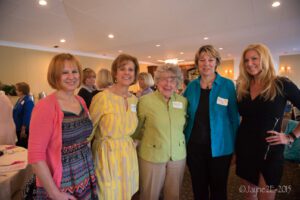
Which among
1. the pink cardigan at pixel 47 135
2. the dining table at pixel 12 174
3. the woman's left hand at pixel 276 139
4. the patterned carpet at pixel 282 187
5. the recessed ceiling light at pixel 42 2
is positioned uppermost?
the recessed ceiling light at pixel 42 2

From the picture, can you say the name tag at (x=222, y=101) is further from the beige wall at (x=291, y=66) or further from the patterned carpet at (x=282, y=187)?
the beige wall at (x=291, y=66)

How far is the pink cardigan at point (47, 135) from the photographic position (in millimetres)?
921

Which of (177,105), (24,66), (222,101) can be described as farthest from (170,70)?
(24,66)

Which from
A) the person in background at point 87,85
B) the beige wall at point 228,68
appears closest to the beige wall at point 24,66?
the person in background at point 87,85

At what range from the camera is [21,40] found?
5922 millimetres

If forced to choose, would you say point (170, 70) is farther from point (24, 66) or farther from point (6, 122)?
point (24, 66)

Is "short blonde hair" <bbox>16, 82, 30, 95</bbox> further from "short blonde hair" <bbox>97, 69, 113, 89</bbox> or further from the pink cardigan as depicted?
the pink cardigan

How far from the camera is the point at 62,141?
3.31 feet

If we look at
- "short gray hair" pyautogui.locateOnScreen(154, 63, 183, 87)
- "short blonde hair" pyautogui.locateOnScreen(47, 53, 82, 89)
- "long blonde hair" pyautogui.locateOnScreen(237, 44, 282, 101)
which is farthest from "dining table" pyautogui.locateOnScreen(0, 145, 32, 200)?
"long blonde hair" pyautogui.locateOnScreen(237, 44, 282, 101)

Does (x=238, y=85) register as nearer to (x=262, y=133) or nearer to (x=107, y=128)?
(x=262, y=133)

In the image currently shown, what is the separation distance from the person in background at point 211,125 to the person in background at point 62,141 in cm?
89

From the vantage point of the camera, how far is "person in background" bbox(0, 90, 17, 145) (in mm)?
2311

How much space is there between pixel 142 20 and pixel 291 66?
442 inches

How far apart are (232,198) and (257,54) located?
1860mm
